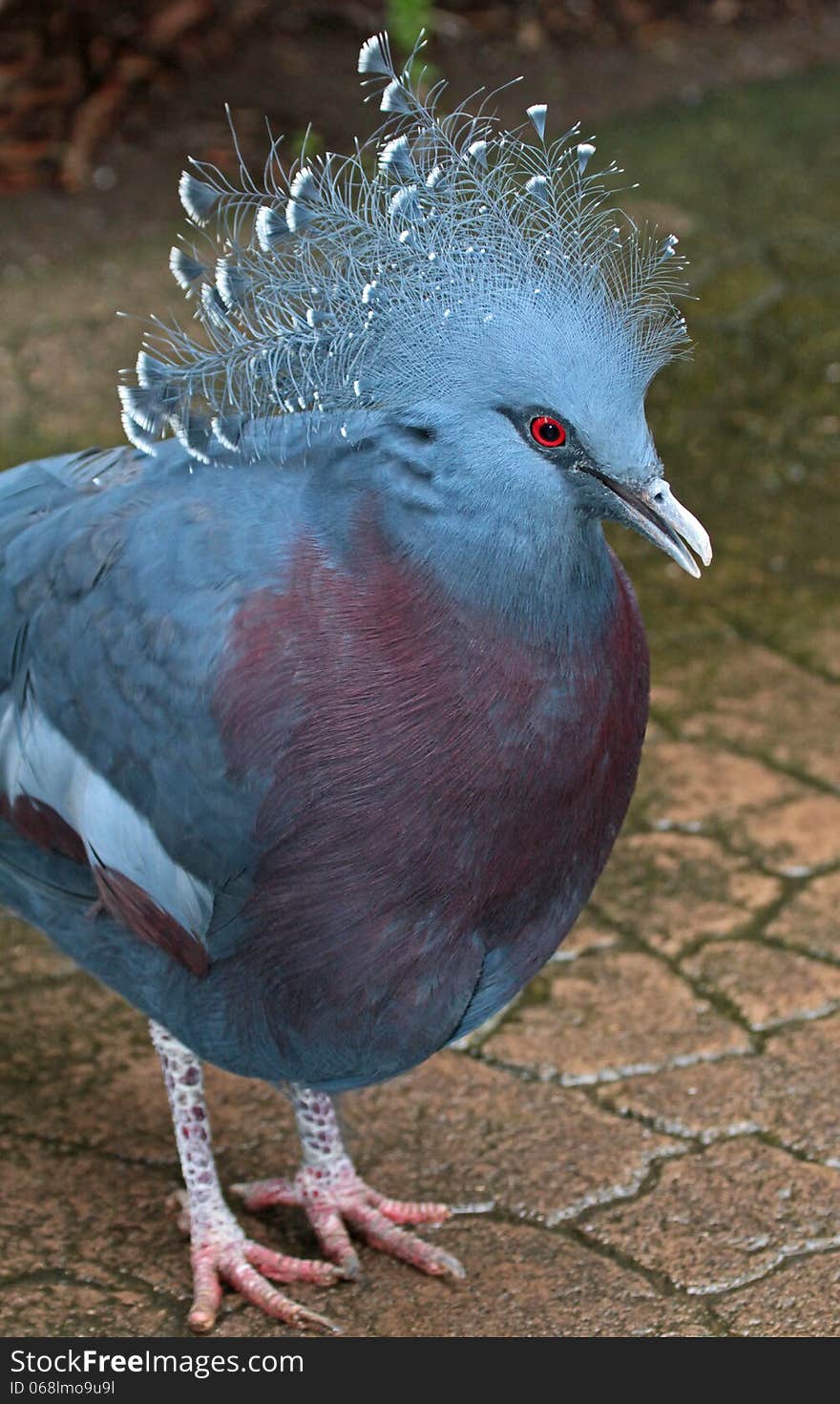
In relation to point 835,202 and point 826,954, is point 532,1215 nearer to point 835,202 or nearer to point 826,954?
point 826,954

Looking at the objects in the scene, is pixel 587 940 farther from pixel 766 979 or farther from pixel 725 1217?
pixel 725 1217

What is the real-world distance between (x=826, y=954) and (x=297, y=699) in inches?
69.5

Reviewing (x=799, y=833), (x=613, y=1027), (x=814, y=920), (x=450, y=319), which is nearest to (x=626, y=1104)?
(x=613, y=1027)

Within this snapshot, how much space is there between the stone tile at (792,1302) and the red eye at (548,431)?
153cm

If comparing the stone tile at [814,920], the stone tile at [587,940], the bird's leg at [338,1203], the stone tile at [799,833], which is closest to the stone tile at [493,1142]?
the bird's leg at [338,1203]

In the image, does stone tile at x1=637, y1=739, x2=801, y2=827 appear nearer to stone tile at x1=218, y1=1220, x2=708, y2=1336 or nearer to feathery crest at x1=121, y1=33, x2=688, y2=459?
stone tile at x1=218, y1=1220, x2=708, y2=1336

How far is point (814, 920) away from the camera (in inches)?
153

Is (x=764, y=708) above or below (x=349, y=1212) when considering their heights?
above

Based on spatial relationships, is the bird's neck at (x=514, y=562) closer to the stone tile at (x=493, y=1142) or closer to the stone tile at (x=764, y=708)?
the stone tile at (x=493, y=1142)

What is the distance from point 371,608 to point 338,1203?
4.10 ft

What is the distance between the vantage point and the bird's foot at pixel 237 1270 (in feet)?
9.60

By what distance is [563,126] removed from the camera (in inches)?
269

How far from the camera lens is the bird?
2.38 m
